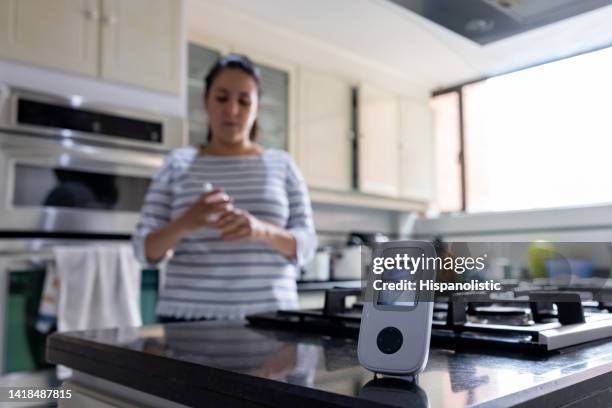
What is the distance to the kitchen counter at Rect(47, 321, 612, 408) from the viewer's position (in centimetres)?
35

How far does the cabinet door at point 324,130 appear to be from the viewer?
2.62 meters

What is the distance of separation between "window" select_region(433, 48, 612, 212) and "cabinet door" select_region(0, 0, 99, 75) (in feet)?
4.60

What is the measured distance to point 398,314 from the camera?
0.39 metres

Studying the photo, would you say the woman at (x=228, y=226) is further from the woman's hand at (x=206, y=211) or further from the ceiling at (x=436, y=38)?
the ceiling at (x=436, y=38)

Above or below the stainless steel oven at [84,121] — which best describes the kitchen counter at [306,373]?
below

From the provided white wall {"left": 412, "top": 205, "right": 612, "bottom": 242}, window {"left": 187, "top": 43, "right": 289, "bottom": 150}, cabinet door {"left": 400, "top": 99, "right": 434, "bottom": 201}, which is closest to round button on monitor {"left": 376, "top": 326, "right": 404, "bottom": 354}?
white wall {"left": 412, "top": 205, "right": 612, "bottom": 242}

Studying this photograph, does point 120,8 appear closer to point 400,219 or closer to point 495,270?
point 495,270

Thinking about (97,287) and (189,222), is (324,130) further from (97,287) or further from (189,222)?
(189,222)

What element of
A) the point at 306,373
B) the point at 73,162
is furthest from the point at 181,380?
the point at 73,162

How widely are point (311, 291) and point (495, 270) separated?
1841 millimetres

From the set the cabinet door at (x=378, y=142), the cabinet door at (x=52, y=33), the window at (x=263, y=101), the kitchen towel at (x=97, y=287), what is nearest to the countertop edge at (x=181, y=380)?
the kitchen towel at (x=97, y=287)

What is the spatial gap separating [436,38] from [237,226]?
0.45m

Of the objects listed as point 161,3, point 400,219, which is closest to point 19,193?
point 161,3

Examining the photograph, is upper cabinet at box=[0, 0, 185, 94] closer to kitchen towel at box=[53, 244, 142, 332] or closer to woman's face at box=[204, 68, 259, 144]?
kitchen towel at box=[53, 244, 142, 332]
